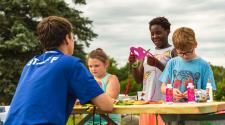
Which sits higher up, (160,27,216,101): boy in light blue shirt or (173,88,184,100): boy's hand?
(160,27,216,101): boy in light blue shirt

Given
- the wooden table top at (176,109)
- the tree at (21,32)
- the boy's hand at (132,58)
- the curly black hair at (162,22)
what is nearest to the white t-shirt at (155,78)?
the boy's hand at (132,58)

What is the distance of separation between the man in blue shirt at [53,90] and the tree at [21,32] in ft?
71.4

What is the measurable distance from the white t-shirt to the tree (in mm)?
20038

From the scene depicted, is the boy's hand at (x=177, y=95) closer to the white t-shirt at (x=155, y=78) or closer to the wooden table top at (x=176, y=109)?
the wooden table top at (x=176, y=109)

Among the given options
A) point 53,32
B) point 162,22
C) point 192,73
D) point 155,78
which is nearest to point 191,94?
point 192,73

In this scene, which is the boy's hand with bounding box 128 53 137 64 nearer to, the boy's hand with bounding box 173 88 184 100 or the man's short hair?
the boy's hand with bounding box 173 88 184 100

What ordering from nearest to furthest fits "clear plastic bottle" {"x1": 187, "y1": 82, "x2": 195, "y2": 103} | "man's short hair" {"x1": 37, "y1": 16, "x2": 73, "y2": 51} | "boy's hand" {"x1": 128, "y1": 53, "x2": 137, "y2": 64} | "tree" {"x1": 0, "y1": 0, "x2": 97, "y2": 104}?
1. "man's short hair" {"x1": 37, "y1": 16, "x2": 73, "y2": 51}
2. "clear plastic bottle" {"x1": 187, "y1": 82, "x2": 195, "y2": 103}
3. "boy's hand" {"x1": 128, "y1": 53, "x2": 137, "y2": 64}
4. "tree" {"x1": 0, "y1": 0, "x2": 97, "y2": 104}

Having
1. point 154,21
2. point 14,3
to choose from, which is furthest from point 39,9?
point 154,21

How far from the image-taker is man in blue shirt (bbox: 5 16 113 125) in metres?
3.28

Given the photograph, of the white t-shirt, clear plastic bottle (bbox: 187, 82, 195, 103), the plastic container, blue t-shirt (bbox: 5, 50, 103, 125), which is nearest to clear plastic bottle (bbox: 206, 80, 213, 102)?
clear plastic bottle (bbox: 187, 82, 195, 103)

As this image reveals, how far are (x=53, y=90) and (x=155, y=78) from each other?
2156 millimetres

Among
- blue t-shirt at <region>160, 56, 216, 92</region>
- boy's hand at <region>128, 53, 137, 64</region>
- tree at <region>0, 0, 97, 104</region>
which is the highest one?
tree at <region>0, 0, 97, 104</region>

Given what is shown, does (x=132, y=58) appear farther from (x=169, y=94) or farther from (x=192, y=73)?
(x=169, y=94)

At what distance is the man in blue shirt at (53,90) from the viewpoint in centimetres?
328
